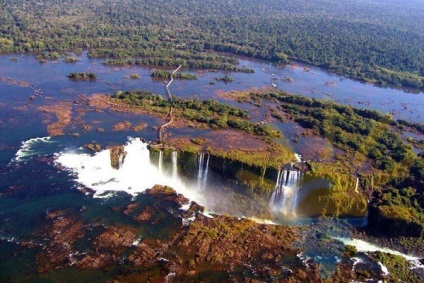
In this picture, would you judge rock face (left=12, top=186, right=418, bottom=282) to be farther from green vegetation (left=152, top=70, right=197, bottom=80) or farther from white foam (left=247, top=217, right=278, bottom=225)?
green vegetation (left=152, top=70, right=197, bottom=80)

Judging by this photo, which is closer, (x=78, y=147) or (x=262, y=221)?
(x=262, y=221)

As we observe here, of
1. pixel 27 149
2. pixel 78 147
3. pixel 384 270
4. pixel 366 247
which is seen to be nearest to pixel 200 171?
pixel 78 147

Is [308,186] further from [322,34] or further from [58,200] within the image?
[322,34]

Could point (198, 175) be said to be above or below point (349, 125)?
below

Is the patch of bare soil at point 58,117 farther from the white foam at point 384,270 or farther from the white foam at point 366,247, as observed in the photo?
the white foam at point 384,270

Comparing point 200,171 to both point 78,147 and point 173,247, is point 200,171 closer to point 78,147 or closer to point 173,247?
point 173,247

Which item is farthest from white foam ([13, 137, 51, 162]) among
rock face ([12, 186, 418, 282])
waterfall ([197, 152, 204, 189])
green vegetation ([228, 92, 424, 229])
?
green vegetation ([228, 92, 424, 229])

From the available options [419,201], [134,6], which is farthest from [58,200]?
[134,6]
